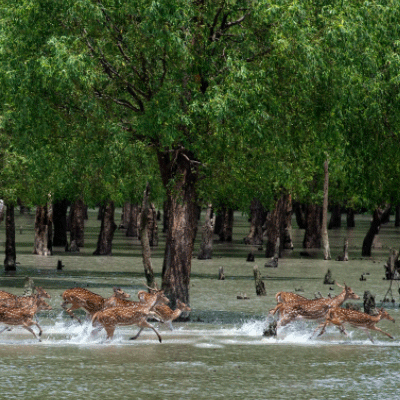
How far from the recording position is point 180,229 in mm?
27203

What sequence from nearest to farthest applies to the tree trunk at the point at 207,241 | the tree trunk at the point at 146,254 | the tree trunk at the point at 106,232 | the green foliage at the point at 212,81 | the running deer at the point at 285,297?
the running deer at the point at 285,297 → the green foliage at the point at 212,81 → the tree trunk at the point at 146,254 → the tree trunk at the point at 207,241 → the tree trunk at the point at 106,232

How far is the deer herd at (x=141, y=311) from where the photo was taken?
68.8 feet

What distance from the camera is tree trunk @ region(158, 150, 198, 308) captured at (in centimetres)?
2709

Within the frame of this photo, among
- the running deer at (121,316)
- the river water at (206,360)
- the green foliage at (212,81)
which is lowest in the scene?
the river water at (206,360)

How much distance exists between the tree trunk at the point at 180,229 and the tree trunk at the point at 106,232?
84.1ft

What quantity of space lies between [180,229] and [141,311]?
20.7 feet

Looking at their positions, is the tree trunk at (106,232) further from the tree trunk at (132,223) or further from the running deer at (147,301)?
the running deer at (147,301)

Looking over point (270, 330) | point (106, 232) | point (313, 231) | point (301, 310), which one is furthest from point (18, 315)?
point (313, 231)

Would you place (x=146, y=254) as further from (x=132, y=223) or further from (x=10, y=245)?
(x=132, y=223)

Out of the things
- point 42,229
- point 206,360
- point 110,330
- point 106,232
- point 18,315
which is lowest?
point 206,360

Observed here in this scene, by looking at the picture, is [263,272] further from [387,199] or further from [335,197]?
[335,197]

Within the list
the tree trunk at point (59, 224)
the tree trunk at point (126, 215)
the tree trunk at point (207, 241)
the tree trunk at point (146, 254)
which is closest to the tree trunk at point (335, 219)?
the tree trunk at point (126, 215)

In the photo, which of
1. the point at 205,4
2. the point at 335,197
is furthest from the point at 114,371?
the point at 335,197

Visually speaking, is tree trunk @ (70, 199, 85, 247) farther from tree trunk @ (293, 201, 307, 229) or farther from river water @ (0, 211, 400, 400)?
tree trunk @ (293, 201, 307, 229)
